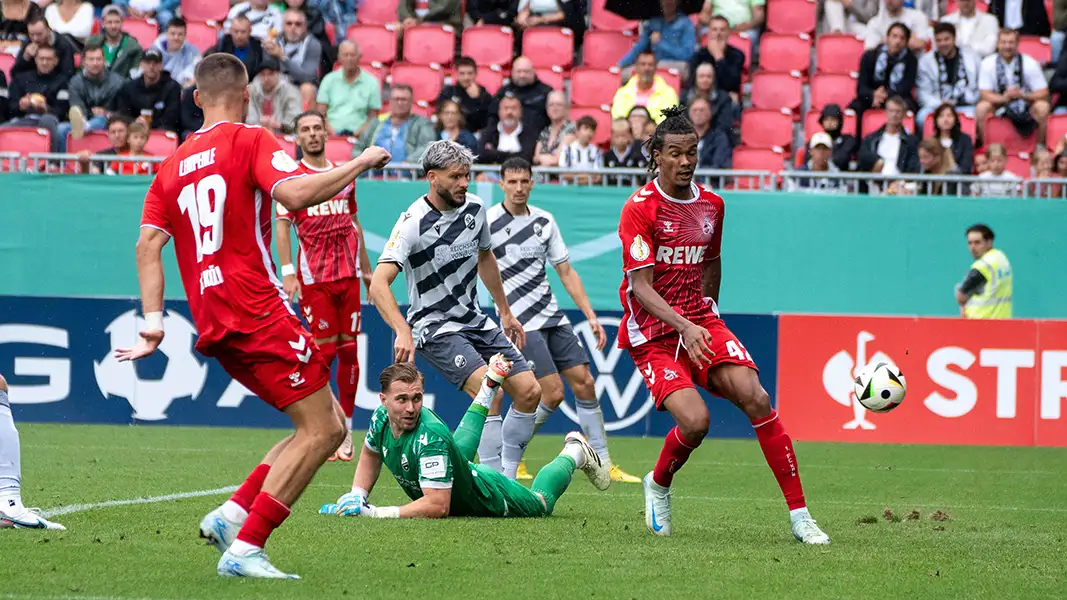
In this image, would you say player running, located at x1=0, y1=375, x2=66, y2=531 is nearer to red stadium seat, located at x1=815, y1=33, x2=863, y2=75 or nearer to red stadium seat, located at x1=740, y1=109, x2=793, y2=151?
red stadium seat, located at x1=740, y1=109, x2=793, y2=151

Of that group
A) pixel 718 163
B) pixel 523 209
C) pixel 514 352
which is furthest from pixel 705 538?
pixel 718 163

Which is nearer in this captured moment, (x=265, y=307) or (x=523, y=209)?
(x=265, y=307)

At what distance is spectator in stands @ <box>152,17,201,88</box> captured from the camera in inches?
767

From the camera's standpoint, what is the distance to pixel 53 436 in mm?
13117

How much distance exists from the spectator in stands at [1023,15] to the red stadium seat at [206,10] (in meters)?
10.4

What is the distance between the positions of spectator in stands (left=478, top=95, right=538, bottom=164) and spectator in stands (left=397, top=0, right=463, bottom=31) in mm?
2883

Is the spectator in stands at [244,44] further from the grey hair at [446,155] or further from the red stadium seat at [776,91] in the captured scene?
the grey hair at [446,155]

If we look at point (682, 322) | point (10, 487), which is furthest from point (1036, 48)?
point (10, 487)

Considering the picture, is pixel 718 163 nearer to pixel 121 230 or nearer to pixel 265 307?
pixel 121 230

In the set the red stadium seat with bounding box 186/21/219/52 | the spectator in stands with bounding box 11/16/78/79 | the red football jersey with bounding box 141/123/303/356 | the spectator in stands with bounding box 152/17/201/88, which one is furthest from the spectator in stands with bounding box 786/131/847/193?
the red football jersey with bounding box 141/123/303/356

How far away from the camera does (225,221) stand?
5.92m

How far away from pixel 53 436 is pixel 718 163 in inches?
316

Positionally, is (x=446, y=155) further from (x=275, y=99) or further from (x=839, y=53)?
(x=839, y=53)

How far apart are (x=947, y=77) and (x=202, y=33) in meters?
9.93
